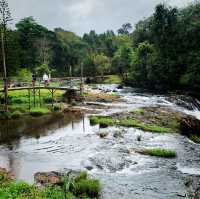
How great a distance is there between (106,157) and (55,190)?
7.71m

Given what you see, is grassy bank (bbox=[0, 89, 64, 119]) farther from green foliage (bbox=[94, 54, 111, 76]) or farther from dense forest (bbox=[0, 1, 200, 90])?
green foliage (bbox=[94, 54, 111, 76])

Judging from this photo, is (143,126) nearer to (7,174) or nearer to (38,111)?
(38,111)

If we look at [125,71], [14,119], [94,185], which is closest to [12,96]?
[14,119]

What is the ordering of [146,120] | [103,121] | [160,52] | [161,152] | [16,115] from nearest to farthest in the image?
1. [161,152]
2. [103,121]
3. [146,120]
4. [16,115]
5. [160,52]

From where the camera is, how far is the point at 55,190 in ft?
55.5

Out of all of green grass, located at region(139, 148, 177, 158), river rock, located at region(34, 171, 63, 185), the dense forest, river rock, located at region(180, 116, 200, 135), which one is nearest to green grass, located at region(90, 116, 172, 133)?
river rock, located at region(180, 116, 200, 135)

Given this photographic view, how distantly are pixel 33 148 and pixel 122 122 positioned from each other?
1144 cm

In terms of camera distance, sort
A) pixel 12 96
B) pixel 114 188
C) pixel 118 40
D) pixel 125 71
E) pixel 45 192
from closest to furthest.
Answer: pixel 45 192 → pixel 114 188 → pixel 12 96 → pixel 125 71 → pixel 118 40

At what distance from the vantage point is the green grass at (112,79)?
318 ft

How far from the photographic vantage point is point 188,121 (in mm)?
32812

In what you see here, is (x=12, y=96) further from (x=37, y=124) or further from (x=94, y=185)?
(x=94, y=185)

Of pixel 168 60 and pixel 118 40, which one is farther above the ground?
pixel 118 40

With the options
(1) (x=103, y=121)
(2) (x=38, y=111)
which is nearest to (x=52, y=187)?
(1) (x=103, y=121)

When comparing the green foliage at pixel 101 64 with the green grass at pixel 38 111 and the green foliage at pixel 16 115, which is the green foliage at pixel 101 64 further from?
the green foliage at pixel 16 115
